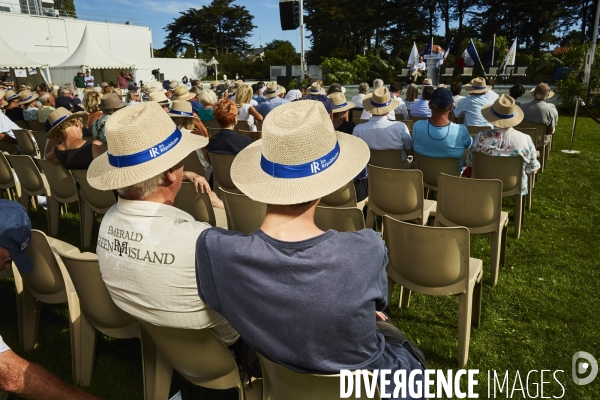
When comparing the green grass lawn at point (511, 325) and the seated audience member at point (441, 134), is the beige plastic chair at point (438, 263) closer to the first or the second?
the green grass lawn at point (511, 325)

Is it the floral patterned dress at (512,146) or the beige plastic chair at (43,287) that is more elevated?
the floral patterned dress at (512,146)

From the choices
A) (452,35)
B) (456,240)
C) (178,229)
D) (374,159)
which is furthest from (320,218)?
(452,35)

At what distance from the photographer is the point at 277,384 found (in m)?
1.58

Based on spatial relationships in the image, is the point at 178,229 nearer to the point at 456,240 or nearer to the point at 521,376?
the point at 456,240

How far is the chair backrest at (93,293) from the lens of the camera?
6.89ft

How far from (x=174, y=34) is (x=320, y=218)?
232 ft

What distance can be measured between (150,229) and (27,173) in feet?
12.6

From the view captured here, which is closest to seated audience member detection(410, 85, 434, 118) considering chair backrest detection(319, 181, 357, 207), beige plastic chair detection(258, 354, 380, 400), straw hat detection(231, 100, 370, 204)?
chair backrest detection(319, 181, 357, 207)

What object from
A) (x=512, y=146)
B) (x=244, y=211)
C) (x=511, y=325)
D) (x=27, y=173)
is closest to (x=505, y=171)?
(x=512, y=146)

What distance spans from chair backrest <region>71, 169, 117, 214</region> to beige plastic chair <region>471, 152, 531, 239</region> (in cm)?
360

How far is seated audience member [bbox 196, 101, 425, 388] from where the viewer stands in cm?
137

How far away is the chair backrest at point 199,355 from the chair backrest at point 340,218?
3.77 feet

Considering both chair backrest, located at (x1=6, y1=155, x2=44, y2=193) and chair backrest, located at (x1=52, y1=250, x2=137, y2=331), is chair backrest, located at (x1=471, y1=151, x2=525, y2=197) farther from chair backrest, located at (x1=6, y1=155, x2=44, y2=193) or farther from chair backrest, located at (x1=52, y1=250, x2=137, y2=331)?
chair backrest, located at (x1=6, y1=155, x2=44, y2=193)

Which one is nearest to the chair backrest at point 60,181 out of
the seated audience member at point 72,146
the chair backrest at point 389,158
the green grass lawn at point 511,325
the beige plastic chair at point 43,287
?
the seated audience member at point 72,146
